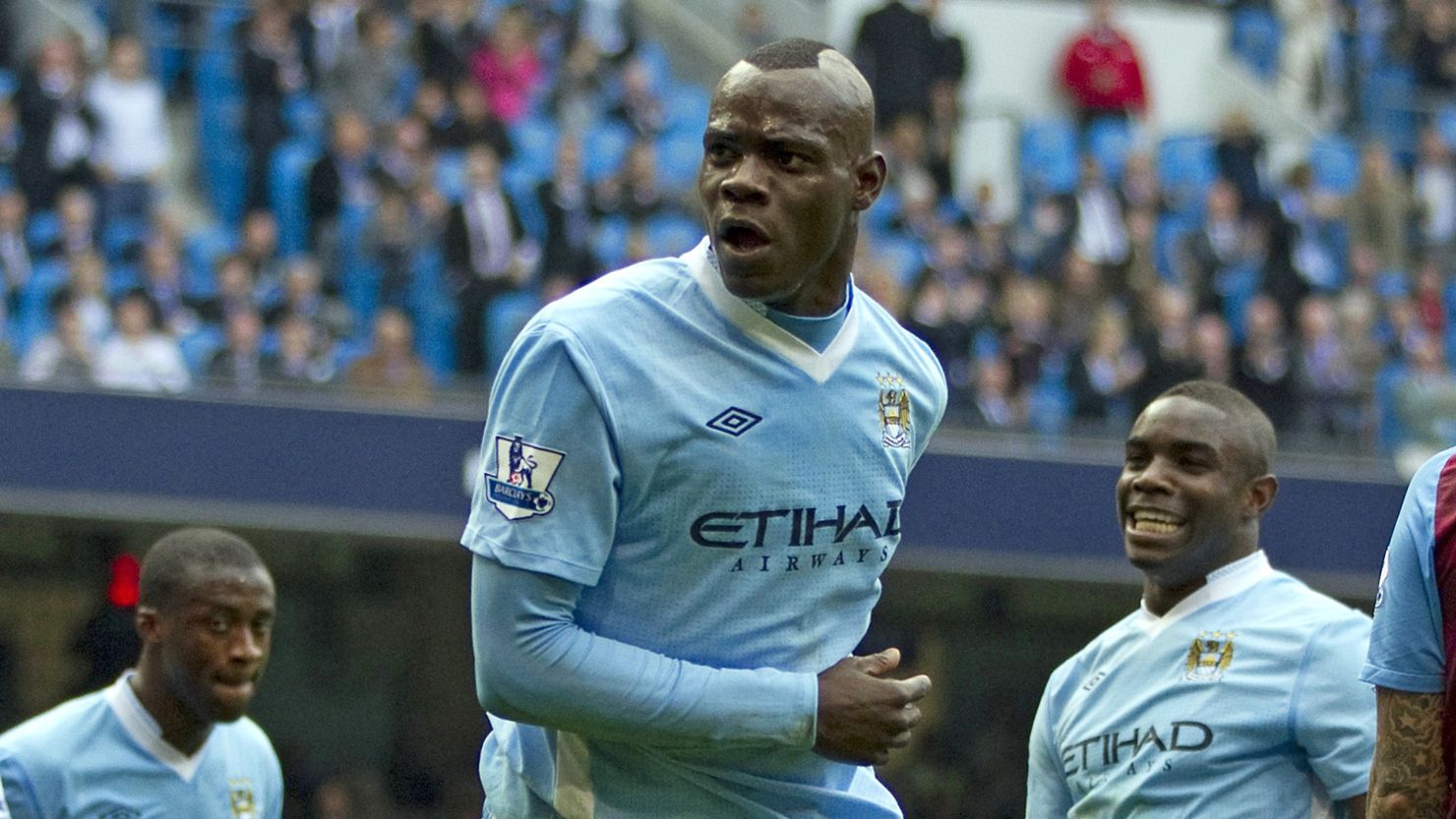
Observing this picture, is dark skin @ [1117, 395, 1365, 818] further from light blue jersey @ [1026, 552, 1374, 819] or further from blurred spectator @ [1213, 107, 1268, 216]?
blurred spectator @ [1213, 107, 1268, 216]

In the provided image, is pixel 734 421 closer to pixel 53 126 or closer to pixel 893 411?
pixel 893 411

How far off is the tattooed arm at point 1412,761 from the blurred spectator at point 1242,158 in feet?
45.0

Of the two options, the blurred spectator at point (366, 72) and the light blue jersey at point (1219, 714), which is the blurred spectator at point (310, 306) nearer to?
the blurred spectator at point (366, 72)

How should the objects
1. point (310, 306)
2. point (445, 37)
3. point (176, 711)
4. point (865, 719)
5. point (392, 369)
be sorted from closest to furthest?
point (865, 719) → point (176, 711) → point (392, 369) → point (310, 306) → point (445, 37)

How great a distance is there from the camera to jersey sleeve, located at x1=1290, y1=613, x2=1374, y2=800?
5219 mm

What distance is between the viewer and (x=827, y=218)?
4.05m

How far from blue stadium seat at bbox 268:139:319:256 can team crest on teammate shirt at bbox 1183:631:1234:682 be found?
9.42 metres

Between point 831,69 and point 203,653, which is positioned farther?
point 203,653

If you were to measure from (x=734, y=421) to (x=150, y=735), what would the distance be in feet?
9.38

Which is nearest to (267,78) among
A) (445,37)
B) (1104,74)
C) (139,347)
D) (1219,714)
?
(445,37)

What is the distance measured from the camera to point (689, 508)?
4.00 m

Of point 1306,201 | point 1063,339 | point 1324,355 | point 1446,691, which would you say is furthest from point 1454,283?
point 1446,691

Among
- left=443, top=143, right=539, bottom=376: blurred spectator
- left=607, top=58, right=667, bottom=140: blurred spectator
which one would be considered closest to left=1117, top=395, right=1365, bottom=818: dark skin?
left=443, top=143, right=539, bottom=376: blurred spectator

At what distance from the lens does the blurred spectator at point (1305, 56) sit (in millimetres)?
20203
